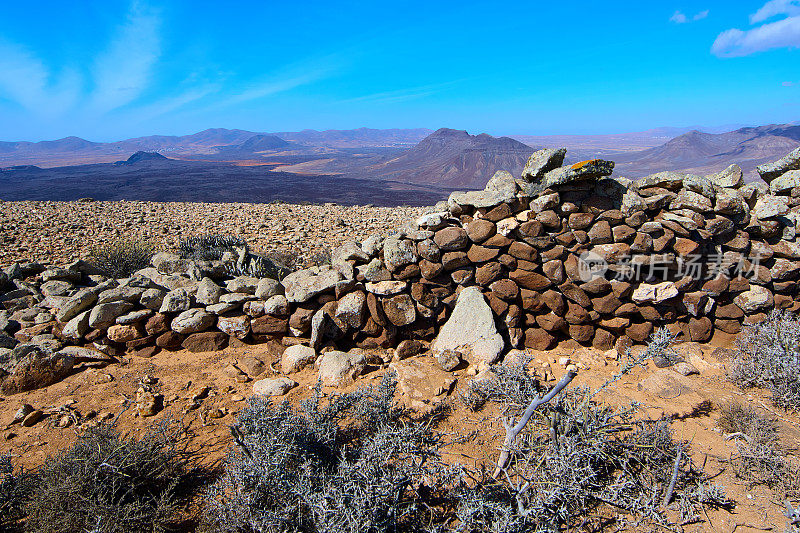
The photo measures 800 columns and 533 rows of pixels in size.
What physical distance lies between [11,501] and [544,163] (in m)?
5.27

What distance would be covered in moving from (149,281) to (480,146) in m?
54.3

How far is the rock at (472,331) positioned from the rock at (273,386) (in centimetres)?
164

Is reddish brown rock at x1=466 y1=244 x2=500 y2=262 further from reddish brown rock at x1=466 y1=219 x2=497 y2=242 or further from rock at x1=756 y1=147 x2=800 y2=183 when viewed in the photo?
rock at x1=756 y1=147 x2=800 y2=183

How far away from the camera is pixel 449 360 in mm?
4238

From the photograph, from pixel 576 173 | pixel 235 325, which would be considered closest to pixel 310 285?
pixel 235 325

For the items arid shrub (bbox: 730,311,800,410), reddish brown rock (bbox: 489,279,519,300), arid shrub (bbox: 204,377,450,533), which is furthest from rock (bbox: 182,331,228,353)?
arid shrub (bbox: 730,311,800,410)

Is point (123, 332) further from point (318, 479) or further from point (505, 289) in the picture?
point (505, 289)

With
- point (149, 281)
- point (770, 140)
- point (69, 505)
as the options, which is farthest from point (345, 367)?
point (770, 140)

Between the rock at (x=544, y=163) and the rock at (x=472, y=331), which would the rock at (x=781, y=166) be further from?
the rock at (x=472, y=331)

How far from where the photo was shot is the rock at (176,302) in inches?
175

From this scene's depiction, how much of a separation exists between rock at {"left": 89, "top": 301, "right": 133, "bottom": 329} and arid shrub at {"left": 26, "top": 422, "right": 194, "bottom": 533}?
1820mm

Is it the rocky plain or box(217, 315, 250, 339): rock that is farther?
box(217, 315, 250, 339): rock

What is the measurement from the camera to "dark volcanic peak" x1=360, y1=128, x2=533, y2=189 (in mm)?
45781

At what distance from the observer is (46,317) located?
457cm
